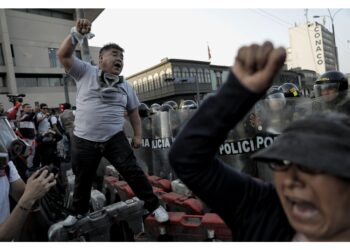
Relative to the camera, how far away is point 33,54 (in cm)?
3250

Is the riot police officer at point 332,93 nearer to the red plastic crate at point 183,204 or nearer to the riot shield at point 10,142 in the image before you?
the red plastic crate at point 183,204

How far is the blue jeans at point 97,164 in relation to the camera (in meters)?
2.77

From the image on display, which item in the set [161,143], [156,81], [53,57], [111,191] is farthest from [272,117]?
[156,81]

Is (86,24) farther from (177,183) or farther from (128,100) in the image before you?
(177,183)

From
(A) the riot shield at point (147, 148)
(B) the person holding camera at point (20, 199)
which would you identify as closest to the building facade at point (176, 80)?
(A) the riot shield at point (147, 148)

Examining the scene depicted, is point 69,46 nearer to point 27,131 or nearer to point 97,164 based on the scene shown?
point 97,164

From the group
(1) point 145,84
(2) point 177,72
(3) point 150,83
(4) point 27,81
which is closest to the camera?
(4) point 27,81

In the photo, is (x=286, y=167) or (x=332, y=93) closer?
(x=286, y=167)

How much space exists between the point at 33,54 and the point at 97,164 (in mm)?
33632

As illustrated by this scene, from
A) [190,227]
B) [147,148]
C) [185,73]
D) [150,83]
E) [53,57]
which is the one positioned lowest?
[190,227]

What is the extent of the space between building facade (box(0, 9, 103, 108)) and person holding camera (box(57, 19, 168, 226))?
29291 mm

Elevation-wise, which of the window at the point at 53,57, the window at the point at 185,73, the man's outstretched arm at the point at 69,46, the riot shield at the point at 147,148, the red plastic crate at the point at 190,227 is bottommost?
the red plastic crate at the point at 190,227

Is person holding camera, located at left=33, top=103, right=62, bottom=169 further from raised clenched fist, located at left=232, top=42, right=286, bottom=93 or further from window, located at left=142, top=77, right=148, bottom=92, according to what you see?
window, located at left=142, top=77, right=148, bottom=92

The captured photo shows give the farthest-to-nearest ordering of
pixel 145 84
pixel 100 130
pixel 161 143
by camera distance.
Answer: pixel 145 84, pixel 161 143, pixel 100 130
